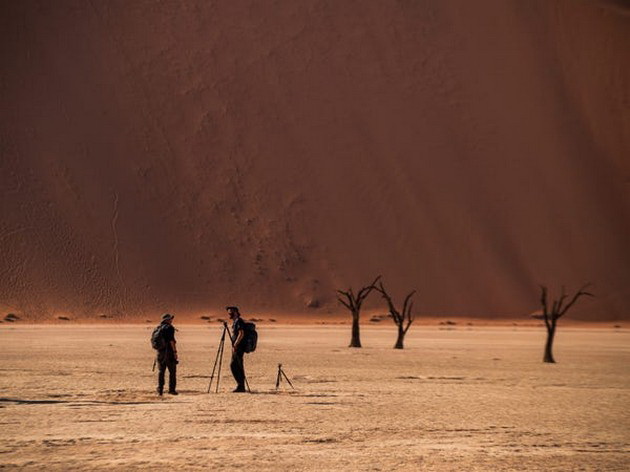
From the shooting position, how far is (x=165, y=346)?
17.3 m

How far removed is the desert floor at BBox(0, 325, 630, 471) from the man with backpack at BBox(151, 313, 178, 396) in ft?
1.38

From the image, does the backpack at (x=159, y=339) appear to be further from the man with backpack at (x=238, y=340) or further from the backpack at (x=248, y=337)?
the backpack at (x=248, y=337)

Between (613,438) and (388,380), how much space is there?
901cm

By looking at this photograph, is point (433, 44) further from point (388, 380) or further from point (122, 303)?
point (388, 380)

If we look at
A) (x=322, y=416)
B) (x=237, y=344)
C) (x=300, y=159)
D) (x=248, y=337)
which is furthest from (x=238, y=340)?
(x=300, y=159)

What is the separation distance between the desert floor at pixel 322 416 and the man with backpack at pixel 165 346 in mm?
421

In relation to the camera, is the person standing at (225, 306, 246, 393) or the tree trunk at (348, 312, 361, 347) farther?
the tree trunk at (348, 312, 361, 347)

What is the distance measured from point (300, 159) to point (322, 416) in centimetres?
5961

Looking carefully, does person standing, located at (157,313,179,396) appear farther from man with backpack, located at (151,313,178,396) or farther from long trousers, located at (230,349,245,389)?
long trousers, located at (230,349,245,389)

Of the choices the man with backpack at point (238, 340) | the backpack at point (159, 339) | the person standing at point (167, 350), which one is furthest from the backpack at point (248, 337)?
the backpack at point (159, 339)

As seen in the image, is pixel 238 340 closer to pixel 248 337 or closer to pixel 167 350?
pixel 248 337

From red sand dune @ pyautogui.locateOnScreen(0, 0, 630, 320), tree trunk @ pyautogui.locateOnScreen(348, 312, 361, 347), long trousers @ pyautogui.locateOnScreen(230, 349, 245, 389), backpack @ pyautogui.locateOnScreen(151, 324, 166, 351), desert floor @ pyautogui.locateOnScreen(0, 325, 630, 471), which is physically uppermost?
red sand dune @ pyautogui.locateOnScreen(0, 0, 630, 320)

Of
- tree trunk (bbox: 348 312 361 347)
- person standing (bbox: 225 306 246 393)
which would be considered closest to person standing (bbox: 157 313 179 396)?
person standing (bbox: 225 306 246 393)

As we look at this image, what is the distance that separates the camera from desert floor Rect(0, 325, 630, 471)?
10.9 meters
